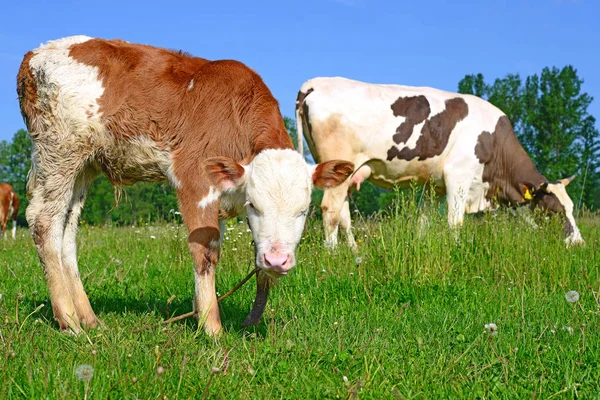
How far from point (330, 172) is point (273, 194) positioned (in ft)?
1.95

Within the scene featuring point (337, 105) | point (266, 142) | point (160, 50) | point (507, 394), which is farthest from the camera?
point (337, 105)

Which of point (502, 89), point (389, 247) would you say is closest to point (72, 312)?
point (389, 247)

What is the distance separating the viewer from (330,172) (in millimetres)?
4543

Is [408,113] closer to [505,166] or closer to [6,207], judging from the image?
[505,166]

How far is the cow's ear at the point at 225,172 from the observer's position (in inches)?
170

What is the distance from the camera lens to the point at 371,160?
10.8 meters

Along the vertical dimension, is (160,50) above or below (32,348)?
above

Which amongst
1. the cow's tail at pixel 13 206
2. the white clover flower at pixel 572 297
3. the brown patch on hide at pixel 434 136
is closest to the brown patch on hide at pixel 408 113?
the brown patch on hide at pixel 434 136

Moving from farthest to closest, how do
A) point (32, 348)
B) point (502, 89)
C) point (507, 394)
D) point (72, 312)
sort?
point (502, 89)
point (72, 312)
point (32, 348)
point (507, 394)

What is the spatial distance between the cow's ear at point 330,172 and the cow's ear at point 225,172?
1.79ft

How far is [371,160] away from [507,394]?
7.83 meters

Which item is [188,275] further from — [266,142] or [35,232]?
[266,142]

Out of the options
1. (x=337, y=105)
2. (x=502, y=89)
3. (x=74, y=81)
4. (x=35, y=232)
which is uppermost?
(x=502, y=89)

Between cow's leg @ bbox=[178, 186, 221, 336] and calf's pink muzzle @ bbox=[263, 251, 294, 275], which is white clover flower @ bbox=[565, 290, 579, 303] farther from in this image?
cow's leg @ bbox=[178, 186, 221, 336]
